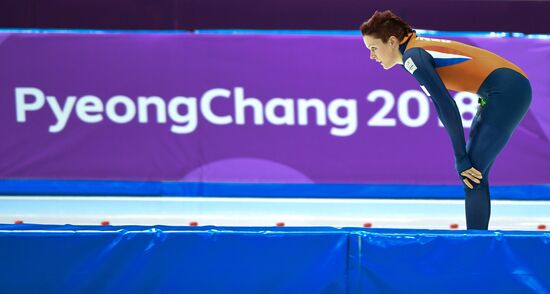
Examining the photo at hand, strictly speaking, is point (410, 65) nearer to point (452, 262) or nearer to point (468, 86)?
point (468, 86)

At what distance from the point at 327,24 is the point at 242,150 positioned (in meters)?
1.56

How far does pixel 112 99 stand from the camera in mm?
5148

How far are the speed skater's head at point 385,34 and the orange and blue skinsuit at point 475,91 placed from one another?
0.04m

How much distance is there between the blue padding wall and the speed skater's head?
884mm

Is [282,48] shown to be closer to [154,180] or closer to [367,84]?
[367,84]

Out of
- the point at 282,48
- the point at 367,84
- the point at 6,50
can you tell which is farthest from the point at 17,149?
the point at 367,84

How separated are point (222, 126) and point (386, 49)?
241 cm

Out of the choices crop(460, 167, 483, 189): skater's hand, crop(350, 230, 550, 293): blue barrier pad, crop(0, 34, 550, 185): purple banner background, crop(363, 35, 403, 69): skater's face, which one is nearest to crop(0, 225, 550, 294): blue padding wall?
crop(350, 230, 550, 293): blue barrier pad

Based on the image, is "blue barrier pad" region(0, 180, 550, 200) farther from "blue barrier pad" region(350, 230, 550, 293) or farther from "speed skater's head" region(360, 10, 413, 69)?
"blue barrier pad" region(350, 230, 550, 293)

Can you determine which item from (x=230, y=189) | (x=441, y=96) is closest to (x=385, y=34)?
(x=441, y=96)

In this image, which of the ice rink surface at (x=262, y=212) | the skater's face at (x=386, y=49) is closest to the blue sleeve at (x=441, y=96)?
the skater's face at (x=386, y=49)

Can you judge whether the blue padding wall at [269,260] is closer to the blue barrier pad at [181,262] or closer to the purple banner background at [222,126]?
the blue barrier pad at [181,262]

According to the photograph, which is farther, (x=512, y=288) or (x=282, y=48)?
(x=282, y=48)

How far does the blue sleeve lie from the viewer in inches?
107
